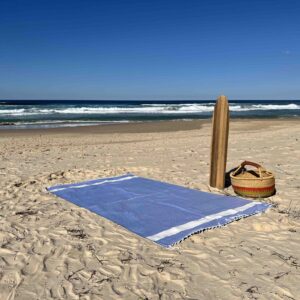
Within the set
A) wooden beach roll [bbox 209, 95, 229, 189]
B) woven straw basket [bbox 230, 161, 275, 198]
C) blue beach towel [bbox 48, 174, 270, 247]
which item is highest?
wooden beach roll [bbox 209, 95, 229, 189]

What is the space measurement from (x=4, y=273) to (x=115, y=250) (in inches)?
38.8

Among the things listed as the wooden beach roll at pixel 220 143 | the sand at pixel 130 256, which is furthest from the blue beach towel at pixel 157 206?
the wooden beach roll at pixel 220 143

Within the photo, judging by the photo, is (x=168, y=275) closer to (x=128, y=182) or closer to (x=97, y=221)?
(x=97, y=221)

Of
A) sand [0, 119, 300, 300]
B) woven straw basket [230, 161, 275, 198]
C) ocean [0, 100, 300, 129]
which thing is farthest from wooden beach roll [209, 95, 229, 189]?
ocean [0, 100, 300, 129]

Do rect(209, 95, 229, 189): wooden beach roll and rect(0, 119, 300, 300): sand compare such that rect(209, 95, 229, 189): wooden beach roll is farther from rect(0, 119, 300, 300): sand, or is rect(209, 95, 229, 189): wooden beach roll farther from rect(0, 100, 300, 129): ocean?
rect(0, 100, 300, 129): ocean

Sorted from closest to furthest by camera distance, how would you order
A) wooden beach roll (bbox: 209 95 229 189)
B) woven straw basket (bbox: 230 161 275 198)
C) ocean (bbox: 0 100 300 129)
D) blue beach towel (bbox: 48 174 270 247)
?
1. blue beach towel (bbox: 48 174 270 247)
2. woven straw basket (bbox: 230 161 275 198)
3. wooden beach roll (bbox: 209 95 229 189)
4. ocean (bbox: 0 100 300 129)

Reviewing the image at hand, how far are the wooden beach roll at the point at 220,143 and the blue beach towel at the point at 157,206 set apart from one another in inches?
19.5

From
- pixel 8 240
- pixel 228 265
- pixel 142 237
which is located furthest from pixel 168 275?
pixel 8 240

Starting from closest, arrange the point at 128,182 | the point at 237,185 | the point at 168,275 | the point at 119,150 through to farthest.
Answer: the point at 168,275 → the point at 237,185 → the point at 128,182 → the point at 119,150

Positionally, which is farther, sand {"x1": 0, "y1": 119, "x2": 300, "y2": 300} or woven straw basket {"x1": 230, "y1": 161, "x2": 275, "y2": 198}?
woven straw basket {"x1": 230, "y1": 161, "x2": 275, "y2": 198}

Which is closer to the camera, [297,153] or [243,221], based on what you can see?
[243,221]

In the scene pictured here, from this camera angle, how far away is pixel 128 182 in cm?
610

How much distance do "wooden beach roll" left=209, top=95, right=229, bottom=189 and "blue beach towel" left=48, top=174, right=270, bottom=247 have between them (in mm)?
495

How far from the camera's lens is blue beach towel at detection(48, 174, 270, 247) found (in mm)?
4018
